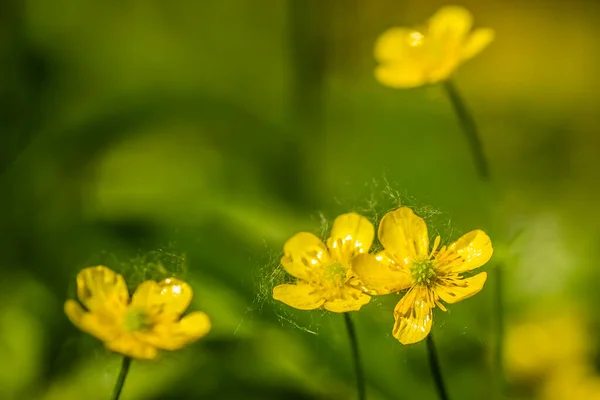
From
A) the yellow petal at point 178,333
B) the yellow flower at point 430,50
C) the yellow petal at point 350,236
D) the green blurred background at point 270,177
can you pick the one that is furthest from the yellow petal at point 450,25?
the yellow petal at point 178,333

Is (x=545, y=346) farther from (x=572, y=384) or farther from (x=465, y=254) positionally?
(x=465, y=254)

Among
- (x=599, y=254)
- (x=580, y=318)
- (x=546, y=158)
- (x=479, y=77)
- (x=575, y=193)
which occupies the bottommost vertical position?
(x=580, y=318)

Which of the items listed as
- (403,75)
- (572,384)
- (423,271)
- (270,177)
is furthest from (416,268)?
(270,177)

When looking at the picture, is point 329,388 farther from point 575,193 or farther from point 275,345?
point 575,193

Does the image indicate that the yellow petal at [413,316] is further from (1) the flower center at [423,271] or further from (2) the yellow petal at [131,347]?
(2) the yellow petal at [131,347]

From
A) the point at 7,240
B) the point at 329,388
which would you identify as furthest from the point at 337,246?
the point at 7,240

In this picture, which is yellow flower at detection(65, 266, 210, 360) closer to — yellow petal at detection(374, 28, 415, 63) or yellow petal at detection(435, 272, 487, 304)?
yellow petal at detection(435, 272, 487, 304)
